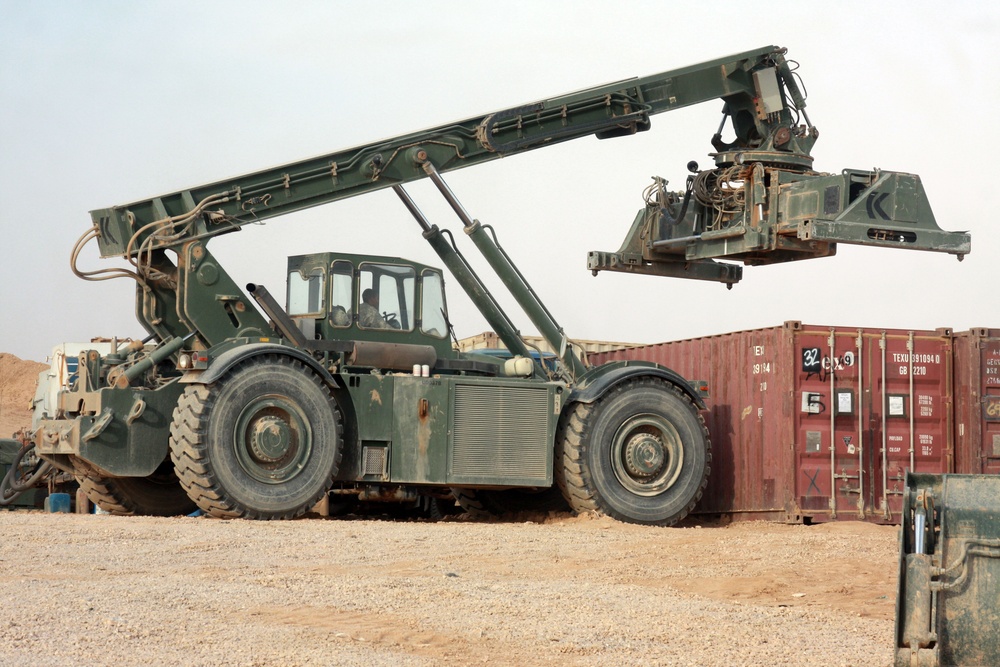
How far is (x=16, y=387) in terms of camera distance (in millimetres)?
53719

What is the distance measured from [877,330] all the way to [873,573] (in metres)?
5.40

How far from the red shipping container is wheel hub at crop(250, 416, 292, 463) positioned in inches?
314

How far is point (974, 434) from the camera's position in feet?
51.4

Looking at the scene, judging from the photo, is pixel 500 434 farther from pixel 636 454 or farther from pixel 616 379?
pixel 636 454

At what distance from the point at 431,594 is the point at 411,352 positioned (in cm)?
593

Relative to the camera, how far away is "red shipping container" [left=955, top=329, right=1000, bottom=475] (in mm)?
15695

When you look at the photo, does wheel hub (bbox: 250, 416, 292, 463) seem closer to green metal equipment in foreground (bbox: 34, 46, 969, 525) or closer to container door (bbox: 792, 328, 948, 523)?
green metal equipment in foreground (bbox: 34, 46, 969, 525)

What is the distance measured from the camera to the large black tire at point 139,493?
14.8 meters

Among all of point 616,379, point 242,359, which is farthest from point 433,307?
point 242,359

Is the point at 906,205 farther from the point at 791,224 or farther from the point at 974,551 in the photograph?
the point at 974,551

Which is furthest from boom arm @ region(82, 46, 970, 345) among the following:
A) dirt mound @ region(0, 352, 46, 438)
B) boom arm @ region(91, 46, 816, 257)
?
dirt mound @ region(0, 352, 46, 438)

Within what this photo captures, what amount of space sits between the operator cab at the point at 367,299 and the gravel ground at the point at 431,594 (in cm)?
242

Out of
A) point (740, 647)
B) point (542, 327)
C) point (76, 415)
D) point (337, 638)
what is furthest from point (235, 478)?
point (740, 647)

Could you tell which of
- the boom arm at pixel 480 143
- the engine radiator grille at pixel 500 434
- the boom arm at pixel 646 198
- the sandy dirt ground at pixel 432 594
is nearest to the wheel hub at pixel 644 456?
the engine radiator grille at pixel 500 434
